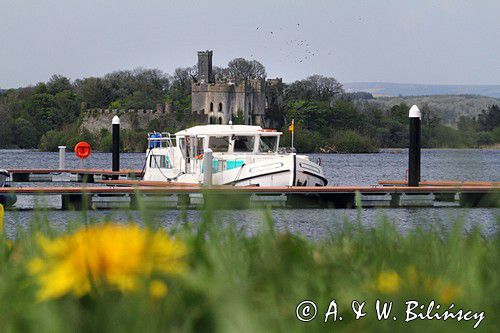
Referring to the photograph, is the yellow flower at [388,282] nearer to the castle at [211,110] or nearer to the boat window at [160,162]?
the boat window at [160,162]

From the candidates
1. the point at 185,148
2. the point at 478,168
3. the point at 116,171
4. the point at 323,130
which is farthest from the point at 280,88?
the point at 478,168

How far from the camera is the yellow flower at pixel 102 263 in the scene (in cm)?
136

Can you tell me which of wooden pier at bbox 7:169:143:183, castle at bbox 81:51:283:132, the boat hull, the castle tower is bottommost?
wooden pier at bbox 7:169:143:183

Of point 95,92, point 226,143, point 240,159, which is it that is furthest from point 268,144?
point 95,92

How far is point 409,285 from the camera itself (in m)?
1.58

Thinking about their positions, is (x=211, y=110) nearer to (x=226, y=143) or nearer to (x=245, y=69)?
(x=245, y=69)

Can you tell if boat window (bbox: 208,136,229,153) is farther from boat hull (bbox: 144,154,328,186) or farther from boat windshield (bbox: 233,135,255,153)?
boat hull (bbox: 144,154,328,186)

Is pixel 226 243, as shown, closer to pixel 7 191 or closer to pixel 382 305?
pixel 382 305

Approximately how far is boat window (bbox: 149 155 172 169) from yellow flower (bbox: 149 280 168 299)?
2437 cm

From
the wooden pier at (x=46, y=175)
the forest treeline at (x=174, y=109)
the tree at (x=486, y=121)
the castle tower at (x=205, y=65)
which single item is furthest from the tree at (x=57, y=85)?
the tree at (x=486, y=121)

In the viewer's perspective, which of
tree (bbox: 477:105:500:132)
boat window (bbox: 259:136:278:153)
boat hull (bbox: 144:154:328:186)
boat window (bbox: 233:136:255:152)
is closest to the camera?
tree (bbox: 477:105:500:132)

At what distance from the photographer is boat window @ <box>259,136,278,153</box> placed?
24.6 meters

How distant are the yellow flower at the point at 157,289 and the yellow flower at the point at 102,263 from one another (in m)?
0.02

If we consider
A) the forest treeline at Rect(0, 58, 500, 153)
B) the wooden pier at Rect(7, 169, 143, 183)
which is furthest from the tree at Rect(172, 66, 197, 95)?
the wooden pier at Rect(7, 169, 143, 183)
